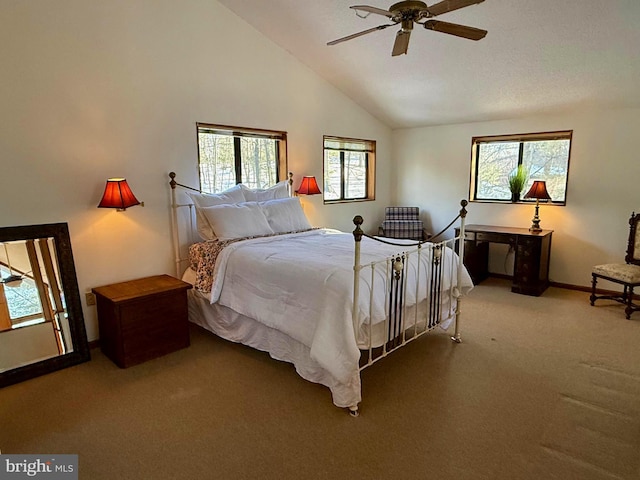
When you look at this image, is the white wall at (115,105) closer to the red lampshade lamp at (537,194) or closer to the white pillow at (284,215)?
the white pillow at (284,215)

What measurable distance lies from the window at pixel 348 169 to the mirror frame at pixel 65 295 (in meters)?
3.12

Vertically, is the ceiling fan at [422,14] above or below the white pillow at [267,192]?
above

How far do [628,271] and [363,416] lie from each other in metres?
3.28

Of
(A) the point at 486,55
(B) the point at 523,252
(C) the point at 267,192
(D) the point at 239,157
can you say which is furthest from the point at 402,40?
(B) the point at 523,252

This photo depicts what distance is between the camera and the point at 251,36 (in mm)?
4137

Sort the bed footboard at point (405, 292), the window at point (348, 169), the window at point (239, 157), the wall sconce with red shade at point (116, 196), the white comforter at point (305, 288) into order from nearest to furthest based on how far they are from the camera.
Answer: the white comforter at point (305, 288) < the bed footboard at point (405, 292) < the wall sconce with red shade at point (116, 196) < the window at point (239, 157) < the window at point (348, 169)

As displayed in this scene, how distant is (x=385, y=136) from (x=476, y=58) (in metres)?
2.29

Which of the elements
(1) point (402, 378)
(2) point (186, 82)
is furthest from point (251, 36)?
(1) point (402, 378)

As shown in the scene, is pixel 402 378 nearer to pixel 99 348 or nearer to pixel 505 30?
pixel 99 348

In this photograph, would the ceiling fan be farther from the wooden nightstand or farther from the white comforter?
the wooden nightstand

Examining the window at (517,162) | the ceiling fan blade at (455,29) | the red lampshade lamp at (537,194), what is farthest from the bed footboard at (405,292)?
the window at (517,162)

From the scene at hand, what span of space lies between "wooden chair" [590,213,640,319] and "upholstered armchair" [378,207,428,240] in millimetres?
2148

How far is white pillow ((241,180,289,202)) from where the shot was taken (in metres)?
4.12

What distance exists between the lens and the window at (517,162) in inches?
189
